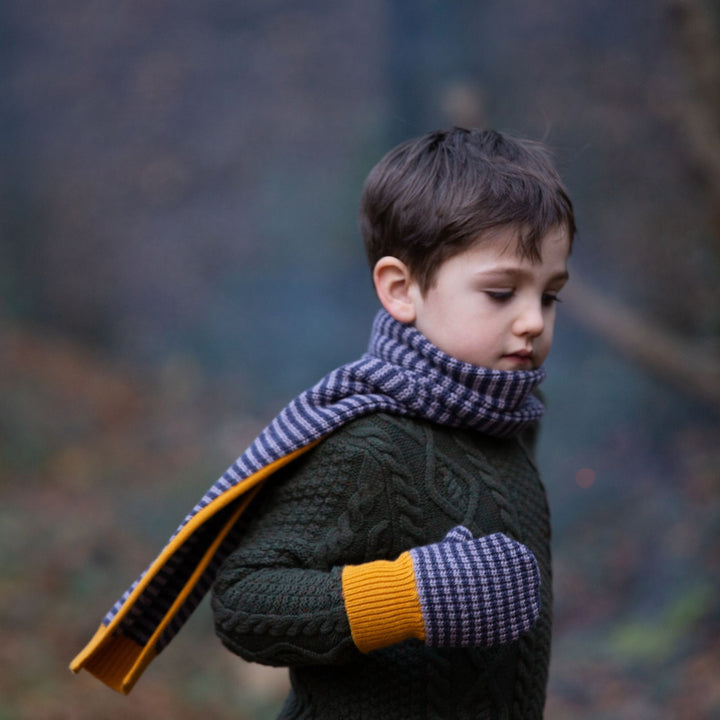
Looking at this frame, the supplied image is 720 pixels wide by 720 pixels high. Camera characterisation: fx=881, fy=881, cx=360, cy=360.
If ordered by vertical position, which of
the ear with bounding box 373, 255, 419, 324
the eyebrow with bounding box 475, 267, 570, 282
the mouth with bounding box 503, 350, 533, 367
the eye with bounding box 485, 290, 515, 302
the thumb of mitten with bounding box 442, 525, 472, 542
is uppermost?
the eyebrow with bounding box 475, 267, 570, 282

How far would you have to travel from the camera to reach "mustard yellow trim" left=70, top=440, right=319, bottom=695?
1455 mm

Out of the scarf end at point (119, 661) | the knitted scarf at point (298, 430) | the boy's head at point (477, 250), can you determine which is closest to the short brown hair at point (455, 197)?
the boy's head at point (477, 250)

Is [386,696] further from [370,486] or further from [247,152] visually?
[247,152]

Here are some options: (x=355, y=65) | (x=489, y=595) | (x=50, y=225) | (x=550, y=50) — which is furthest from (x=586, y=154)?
(x=489, y=595)

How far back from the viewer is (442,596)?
1.31 metres

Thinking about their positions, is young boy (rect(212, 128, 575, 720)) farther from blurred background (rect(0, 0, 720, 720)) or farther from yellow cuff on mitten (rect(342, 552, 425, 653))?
blurred background (rect(0, 0, 720, 720))

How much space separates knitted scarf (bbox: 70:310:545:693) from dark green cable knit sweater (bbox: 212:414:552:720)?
0.14ft

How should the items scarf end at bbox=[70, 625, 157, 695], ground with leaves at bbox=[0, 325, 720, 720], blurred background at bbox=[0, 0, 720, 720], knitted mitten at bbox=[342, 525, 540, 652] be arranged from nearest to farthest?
knitted mitten at bbox=[342, 525, 540, 652], scarf end at bbox=[70, 625, 157, 695], ground with leaves at bbox=[0, 325, 720, 720], blurred background at bbox=[0, 0, 720, 720]

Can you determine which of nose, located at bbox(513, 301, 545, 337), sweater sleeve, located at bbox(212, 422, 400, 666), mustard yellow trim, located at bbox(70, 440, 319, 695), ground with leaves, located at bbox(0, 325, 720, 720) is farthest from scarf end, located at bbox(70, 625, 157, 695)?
ground with leaves, located at bbox(0, 325, 720, 720)

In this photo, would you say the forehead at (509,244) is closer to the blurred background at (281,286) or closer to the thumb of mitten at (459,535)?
the thumb of mitten at (459,535)

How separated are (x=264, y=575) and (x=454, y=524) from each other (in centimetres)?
32

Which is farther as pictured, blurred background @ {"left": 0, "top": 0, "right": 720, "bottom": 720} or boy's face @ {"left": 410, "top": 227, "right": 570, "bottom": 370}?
blurred background @ {"left": 0, "top": 0, "right": 720, "bottom": 720}

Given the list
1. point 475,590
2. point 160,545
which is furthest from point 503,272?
point 160,545

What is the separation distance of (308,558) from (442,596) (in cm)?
25
